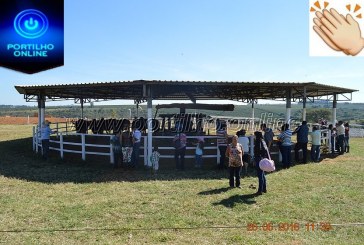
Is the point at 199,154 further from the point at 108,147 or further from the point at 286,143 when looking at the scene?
the point at 108,147

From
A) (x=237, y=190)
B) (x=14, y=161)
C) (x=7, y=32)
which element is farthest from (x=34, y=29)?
(x=237, y=190)

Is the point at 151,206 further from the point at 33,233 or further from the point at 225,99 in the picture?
the point at 225,99

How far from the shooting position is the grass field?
616 cm

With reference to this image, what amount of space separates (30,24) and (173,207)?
7.24 meters

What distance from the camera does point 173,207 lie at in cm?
787

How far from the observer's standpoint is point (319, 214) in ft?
24.3

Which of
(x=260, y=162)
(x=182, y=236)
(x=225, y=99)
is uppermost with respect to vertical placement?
(x=225, y=99)

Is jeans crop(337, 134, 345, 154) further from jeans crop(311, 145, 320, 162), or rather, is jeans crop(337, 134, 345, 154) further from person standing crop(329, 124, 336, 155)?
jeans crop(311, 145, 320, 162)

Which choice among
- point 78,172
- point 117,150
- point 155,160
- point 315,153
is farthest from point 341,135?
point 78,172

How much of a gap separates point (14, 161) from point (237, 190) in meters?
10.3

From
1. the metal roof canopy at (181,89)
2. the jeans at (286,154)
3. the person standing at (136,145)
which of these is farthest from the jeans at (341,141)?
the person standing at (136,145)

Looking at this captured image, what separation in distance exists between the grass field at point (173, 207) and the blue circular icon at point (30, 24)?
4673 millimetres

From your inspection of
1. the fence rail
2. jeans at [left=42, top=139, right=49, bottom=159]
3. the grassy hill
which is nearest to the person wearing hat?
jeans at [left=42, top=139, right=49, bottom=159]

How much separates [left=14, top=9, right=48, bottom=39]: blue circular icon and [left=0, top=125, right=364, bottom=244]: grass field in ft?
15.3
